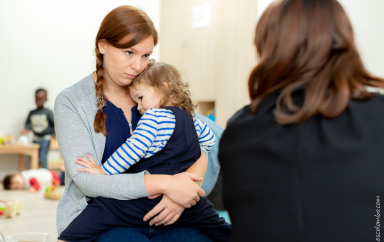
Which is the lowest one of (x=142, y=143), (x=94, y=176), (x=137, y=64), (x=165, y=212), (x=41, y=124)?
(x=41, y=124)

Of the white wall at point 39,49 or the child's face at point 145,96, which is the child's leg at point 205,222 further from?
the white wall at point 39,49

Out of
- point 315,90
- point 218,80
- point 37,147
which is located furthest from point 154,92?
point 37,147

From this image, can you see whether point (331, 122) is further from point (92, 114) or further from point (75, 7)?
point (75, 7)

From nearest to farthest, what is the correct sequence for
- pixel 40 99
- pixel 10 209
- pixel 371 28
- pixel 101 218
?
pixel 101 218 → pixel 371 28 → pixel 10 209 → pixel 40 99

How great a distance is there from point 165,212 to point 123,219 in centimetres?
14

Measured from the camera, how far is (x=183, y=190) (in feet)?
4.45

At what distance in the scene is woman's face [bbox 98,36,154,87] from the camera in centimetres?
154

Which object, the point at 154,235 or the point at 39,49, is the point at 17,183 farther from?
the point at 154,235

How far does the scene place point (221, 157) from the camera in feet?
3.05

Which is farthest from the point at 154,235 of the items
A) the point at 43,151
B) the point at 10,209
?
the point at 43,151

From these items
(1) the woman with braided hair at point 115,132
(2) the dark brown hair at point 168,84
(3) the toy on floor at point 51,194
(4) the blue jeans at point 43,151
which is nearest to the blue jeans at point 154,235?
(1) the woman with braided hair at point 115,132

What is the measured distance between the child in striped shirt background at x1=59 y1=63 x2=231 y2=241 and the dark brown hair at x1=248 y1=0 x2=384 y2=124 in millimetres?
562

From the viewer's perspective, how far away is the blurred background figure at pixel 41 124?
20.1ft

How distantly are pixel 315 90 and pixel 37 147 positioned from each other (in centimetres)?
567
